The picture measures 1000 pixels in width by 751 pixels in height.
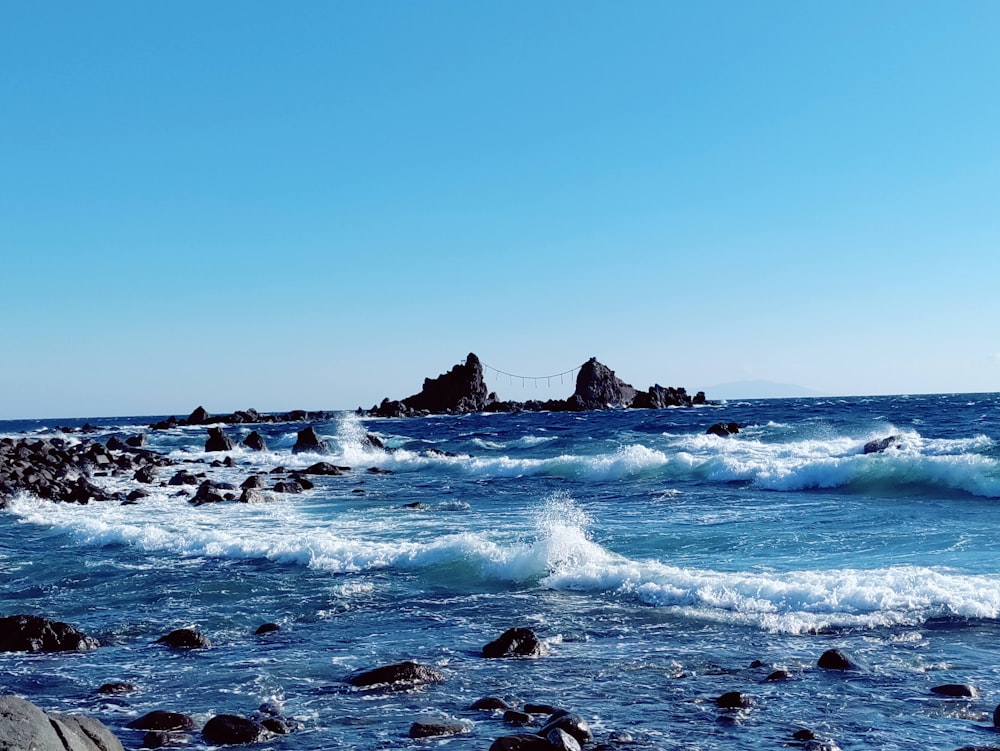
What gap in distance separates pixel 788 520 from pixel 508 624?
36.3 ft

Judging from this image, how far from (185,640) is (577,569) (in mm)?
6333

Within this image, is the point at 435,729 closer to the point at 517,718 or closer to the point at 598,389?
the point at 517,718

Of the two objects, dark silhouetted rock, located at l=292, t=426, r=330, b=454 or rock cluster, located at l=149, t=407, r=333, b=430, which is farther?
rock cluster, located at l=149, t=407, r=333, b=430

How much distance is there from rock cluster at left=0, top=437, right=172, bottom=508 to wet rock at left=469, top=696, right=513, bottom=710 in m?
23.2

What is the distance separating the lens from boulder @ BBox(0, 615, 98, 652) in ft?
33.8

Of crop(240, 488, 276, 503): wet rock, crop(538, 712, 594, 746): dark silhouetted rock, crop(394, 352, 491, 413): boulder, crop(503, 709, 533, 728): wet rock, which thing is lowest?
crop(240, 488, 276, 503): wet rock

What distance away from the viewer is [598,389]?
123 m

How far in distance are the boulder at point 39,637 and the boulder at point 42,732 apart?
15.5ft

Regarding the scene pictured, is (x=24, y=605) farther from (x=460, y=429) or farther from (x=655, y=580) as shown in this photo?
(x=460, y=429)

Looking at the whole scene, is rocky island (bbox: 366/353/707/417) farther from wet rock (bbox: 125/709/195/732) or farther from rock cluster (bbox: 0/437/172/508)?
wet rock (bbox: 125/709/195/732)

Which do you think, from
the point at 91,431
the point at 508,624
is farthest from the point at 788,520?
the point at 91,431

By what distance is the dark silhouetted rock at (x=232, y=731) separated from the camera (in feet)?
23.1

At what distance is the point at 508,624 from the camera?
11.3 m

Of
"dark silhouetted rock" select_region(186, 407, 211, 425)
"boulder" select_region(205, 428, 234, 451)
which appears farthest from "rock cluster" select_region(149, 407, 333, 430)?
"boulder" select_region(205, 428, 234, 451)
